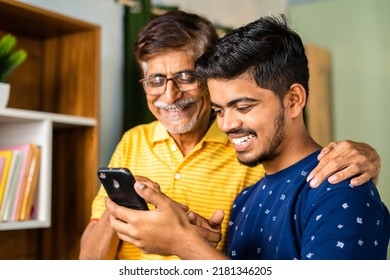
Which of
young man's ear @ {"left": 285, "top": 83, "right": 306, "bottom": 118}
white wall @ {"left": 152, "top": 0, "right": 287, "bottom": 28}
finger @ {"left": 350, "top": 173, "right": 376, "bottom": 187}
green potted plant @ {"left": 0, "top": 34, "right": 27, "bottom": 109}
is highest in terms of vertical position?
white wall @ {"left": 152, "top": 0, "right": 287, "bottom": 28}

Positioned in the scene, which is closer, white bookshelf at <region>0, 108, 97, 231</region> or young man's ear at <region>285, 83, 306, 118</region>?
young man's ear at <region>285, 83, 306, 118</region>

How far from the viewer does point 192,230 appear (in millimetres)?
1085

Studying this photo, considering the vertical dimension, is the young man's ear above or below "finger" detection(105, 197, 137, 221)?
above

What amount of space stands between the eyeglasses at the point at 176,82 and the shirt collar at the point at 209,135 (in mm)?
143

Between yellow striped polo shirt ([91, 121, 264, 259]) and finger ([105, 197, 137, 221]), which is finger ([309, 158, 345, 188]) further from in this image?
yellow striped polo shirt ([91, 121, 264, 259])

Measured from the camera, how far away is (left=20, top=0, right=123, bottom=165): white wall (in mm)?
2297

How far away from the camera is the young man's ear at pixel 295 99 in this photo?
1173 millimetres

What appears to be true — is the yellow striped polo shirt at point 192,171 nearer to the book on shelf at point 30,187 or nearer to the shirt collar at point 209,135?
the shirt collar at point 209,135

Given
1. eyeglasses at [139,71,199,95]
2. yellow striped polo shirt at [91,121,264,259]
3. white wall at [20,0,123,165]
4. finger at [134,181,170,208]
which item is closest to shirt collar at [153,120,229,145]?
yellow striped polo shirt at [91,121,264,259]
